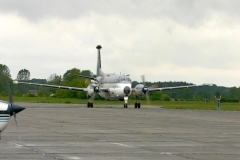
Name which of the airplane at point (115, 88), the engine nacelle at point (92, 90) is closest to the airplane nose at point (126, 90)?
the airplane at point (115, 88)

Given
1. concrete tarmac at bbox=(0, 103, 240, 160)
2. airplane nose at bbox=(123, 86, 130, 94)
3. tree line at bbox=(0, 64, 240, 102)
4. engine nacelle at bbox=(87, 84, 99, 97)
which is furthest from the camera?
tree line at bbox=(0, 64, 240, 102)

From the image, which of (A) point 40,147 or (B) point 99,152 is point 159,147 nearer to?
(B) point 99,152

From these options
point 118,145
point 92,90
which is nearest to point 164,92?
point 92,90

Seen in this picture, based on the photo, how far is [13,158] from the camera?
48.0 feet

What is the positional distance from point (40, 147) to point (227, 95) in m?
77.5

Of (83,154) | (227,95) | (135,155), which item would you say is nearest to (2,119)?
(83,154)

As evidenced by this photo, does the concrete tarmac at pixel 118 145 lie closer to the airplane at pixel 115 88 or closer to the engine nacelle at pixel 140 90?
the airplane at pixel 115 88

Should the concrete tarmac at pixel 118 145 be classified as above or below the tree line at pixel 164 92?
below

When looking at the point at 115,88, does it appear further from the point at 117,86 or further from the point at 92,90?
the point at 92,90

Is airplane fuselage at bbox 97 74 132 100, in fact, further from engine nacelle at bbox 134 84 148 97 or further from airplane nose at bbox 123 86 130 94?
engine nacelle at bbox 134 84 148 97

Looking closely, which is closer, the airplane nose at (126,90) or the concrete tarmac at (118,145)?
the concrete tarmac at (118,145)

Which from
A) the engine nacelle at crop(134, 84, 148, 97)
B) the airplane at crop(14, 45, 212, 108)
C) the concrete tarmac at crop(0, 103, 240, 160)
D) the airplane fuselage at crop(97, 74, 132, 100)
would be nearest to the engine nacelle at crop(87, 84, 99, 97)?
the airplane at crop(14, 45, 212, 108)

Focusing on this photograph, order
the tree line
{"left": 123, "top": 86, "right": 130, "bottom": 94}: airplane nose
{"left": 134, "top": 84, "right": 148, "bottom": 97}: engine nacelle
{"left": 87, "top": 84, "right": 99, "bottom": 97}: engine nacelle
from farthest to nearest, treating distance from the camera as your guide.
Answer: the tree line, {"left": 87, "top": 84, "right": 99, "bottom": 97}: engine nacelle, {"left": 134, "top": 84, "right": 148, "bottom": 97}: engine nacelle, {"left": 123, "top": 86, "right": 130, "bottom": 94}: airplane nose

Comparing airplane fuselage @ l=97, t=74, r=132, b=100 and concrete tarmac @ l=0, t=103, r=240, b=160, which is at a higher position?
airplane fuselage @ l=97, t=74, r=132, b=100
